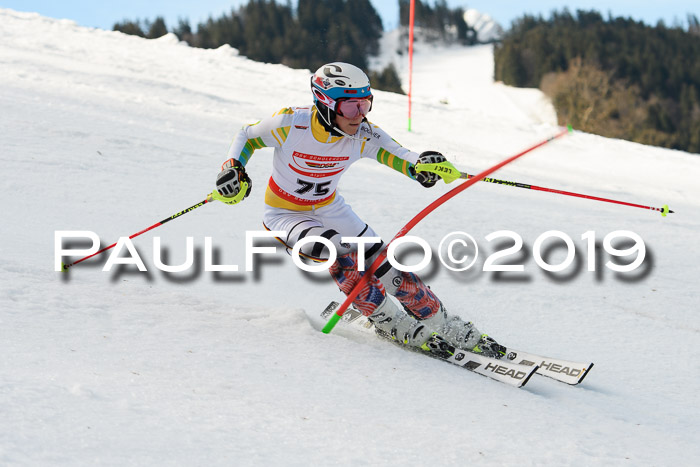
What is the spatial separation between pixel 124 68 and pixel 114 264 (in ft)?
42.2

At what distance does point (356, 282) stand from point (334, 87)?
112cm

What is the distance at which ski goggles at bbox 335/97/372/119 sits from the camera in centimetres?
374

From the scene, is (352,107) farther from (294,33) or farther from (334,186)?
(294,33)

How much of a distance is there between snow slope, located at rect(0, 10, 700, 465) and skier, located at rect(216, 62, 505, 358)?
0.96 feet

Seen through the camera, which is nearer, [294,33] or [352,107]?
[352,107]

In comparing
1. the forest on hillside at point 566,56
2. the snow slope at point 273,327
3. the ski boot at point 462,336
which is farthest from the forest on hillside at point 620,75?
the ski boot at point 462,336

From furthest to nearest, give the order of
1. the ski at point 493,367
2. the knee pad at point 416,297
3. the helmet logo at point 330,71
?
the knee pad at point 416,297 → the helmet logo at point 330,71 → the ski at point 493,367

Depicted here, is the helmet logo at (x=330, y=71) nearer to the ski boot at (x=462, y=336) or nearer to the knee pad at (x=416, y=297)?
the knee pad at (x=416, y=297)

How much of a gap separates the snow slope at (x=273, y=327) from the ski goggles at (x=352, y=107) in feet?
3.99

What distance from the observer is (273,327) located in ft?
11.9

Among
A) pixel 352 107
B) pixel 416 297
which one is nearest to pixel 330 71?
pixel 352 107

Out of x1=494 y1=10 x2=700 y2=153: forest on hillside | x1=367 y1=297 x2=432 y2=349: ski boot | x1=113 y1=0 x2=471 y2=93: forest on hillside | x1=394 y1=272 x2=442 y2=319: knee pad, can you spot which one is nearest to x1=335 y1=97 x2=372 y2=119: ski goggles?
x1=394 y1=272 x2=442 y2=319: knee pad

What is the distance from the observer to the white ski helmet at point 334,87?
12.2 feet

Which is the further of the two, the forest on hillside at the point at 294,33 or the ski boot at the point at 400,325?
the forest on hillside at the point at 294,33
